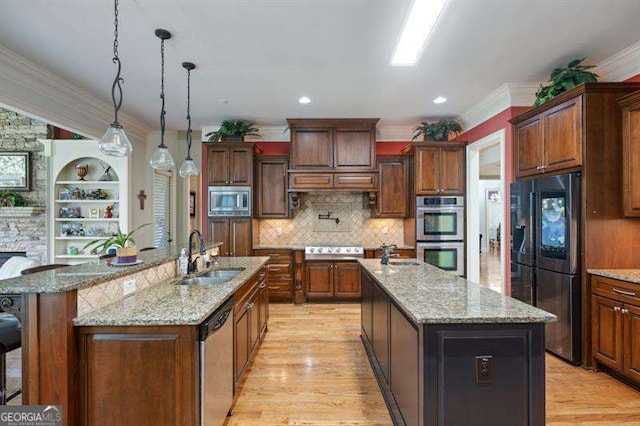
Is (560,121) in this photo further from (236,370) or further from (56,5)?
(56,5)

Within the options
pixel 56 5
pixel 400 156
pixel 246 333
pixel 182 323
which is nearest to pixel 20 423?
pixel 182 323

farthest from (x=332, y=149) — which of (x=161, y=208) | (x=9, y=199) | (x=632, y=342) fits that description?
(x=9, y=199)

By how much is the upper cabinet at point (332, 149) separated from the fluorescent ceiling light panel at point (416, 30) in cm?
174

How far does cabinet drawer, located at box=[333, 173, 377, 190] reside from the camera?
4.80 m

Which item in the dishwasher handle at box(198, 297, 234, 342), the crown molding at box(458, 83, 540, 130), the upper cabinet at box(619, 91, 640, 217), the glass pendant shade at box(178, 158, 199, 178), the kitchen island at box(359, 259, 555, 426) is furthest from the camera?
the crown molding at box(458, 83, 540, 130)

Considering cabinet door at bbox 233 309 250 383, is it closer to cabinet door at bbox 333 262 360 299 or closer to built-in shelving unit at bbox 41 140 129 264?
cabinet door at bbox 333 262 360 299

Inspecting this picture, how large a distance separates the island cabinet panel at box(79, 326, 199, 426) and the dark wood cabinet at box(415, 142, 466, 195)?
4.14m

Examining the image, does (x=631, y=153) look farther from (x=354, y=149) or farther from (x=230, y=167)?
(x=230, y=167)

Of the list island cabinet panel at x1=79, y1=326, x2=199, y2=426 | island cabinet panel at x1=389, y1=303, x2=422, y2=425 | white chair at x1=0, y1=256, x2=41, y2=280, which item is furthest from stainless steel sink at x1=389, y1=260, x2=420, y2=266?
white chair at x1=0, y1=256, x2=41, y2=280

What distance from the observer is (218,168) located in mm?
4863

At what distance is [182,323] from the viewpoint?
150 cm

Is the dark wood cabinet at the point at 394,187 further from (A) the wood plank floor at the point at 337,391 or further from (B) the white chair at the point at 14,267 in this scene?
(B) the white chair at the point at 14,267

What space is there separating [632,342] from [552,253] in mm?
868

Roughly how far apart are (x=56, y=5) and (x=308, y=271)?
13.4 feet
